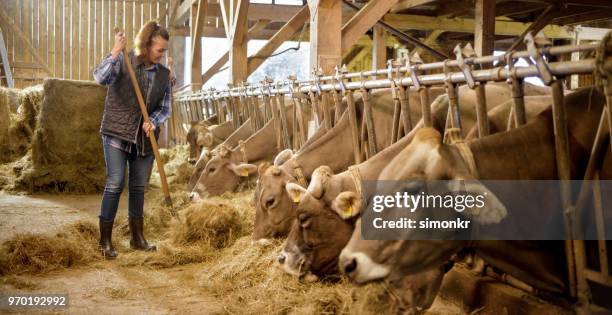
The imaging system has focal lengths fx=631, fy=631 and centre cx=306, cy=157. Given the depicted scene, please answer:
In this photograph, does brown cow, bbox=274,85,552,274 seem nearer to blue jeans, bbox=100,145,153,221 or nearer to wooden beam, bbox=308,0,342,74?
blue jeans, bbox=100,145,153,221

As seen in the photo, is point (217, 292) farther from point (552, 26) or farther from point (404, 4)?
point (552, 26)

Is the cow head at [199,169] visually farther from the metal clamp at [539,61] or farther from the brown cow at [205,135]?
the metal clamp at [539,61]

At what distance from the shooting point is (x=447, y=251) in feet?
9.63

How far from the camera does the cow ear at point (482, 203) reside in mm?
2631

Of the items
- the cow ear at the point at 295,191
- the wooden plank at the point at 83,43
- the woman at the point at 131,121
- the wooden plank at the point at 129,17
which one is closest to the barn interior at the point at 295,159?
the woman at the point at 131,121

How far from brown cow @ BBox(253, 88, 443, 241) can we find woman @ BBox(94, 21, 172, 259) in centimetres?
115

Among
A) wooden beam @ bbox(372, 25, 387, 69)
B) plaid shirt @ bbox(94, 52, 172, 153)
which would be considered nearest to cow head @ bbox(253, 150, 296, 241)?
plaid shirt @ bbox(94, 52, 172, 153)

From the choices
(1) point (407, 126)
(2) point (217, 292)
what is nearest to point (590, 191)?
(1) point (407, 126)

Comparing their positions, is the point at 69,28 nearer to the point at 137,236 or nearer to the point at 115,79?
the point at 115,79

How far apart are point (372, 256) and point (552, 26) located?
932 centimetres

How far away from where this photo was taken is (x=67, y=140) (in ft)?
30.3

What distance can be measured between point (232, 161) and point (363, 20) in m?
2.20

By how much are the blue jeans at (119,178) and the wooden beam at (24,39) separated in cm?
1432

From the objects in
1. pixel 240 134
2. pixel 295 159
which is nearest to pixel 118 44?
pixel 295 159
